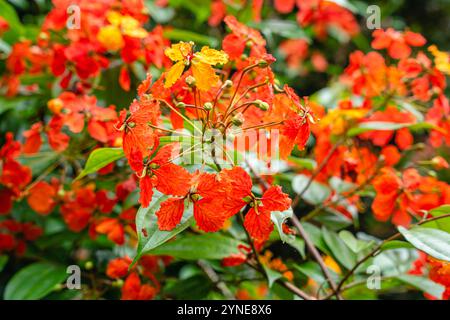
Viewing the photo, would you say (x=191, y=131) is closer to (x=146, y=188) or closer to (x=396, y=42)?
(x=146, y=188)

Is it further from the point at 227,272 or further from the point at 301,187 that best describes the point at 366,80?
the point at 227,272

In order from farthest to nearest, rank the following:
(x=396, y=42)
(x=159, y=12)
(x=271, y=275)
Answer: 1. (x=159, y=12)
2. (x=396, y=42)
3. (x=271, y=275)

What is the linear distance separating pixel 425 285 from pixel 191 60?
68cm

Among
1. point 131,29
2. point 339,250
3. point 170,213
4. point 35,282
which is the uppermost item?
point 131,29

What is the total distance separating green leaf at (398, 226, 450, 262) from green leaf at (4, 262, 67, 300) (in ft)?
2.56

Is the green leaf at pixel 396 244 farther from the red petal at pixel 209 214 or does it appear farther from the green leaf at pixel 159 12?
the green leaf at pixel 159 12

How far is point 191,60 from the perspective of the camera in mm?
799

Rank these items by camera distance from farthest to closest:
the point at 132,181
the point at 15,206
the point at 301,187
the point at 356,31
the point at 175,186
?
1. the point at 356,31
2. the point at 15,206
3. the point at 301,187
4. the point at 132,181
5. the point at 175,186

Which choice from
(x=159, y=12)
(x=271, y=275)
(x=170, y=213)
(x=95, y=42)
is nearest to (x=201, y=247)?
(x=271, y=275)

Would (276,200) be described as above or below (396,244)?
above

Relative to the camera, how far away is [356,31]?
2232mm

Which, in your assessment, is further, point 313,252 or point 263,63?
point 313,252
